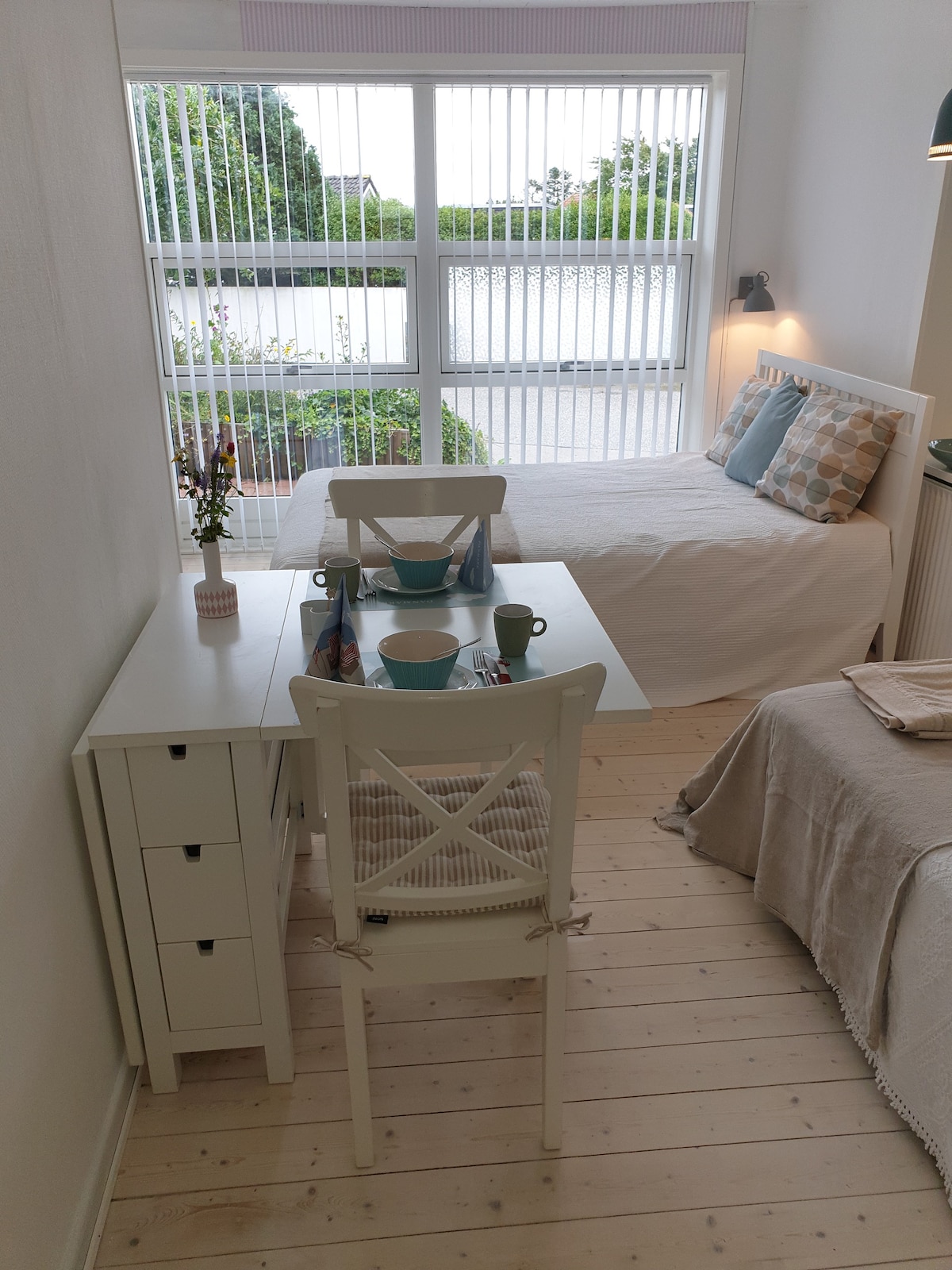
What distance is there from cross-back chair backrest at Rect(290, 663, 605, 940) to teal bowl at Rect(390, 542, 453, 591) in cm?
73

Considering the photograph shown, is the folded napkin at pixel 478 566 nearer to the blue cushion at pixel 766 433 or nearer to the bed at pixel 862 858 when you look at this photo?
the bed at pixel 862 858

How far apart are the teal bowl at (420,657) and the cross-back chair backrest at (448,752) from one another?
0.77ft

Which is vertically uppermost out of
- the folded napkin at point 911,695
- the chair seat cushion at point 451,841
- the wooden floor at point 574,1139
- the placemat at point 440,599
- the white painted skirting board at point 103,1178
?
the placemat at point 440,599

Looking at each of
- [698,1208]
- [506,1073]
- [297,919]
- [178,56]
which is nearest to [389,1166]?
[506,1073]

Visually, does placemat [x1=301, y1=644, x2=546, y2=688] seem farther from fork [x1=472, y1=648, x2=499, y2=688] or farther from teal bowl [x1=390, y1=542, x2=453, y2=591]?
teal bowl [x1=390, y1=542, x2=453, y2=591]

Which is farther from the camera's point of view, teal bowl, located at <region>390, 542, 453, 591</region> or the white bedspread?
the white bedspread

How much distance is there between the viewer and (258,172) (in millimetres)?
4301

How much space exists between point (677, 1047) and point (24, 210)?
1.85 metres

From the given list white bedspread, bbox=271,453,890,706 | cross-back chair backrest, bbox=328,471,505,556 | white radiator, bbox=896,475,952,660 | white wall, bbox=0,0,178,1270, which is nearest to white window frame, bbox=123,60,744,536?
white bedspread, bbox=271,453,890,706

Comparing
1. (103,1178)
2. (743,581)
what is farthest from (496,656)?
(743,581)

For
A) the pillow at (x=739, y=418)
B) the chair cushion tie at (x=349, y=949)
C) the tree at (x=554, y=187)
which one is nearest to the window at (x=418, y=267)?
the tree at (x=554, y=187)

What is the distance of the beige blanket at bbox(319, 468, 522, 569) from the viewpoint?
301 cm

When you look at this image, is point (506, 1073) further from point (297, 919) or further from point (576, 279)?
point (576, 279)

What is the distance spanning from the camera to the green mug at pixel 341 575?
2.05 metres
